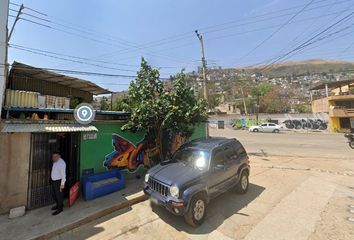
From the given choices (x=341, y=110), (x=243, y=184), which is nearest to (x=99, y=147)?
(x=243, y=184)

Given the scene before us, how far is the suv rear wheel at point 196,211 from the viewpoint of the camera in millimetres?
4795

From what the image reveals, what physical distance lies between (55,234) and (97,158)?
3.21 meters

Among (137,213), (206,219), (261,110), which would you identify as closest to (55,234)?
(137,213)

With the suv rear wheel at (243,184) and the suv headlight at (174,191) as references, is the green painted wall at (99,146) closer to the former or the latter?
the suv headlight at (174,191)

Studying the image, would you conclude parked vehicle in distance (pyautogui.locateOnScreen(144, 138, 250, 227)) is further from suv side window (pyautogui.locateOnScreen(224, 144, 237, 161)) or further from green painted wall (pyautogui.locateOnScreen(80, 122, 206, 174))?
green painted wall (pyautogui.locateOnScreen(80, 122, 206, 174))

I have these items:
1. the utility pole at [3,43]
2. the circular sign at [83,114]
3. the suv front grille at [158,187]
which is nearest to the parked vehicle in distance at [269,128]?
the suv front grille at [158,187]

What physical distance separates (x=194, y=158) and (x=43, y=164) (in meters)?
4.75

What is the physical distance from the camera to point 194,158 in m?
6.11

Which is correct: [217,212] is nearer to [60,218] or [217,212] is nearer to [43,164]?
[60,218]

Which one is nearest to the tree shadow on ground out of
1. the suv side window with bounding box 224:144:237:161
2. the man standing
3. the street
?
the street

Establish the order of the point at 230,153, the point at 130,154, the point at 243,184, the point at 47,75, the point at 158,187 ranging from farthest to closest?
the point at 47,75 → the point at 130,154 → the point at 243,184 → the point at 230,153 → the point at 158,187

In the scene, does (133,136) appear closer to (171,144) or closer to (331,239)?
(171,144)

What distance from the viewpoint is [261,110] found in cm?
6291

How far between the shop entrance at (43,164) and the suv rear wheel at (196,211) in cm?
445
